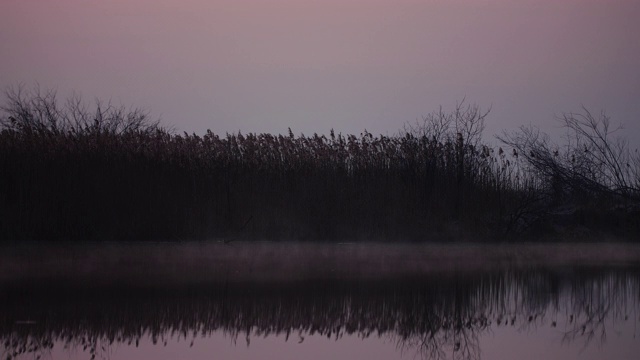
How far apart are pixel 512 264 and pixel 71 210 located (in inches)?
256

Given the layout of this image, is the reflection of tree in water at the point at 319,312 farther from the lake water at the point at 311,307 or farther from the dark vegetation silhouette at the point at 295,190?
the dark vegetation silhouette at the point at 295,190

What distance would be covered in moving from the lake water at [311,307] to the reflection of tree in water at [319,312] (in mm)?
14

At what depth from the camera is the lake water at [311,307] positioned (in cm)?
484

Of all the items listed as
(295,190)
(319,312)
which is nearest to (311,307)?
(319,312)

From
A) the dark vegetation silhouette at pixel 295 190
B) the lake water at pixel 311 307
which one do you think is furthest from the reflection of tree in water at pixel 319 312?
the dark vegetation silhouette at pixel 295 190

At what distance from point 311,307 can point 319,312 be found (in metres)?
0.20

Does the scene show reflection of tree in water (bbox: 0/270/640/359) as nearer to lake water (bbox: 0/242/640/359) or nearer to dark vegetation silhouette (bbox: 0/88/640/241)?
lake water (bbox: 0/242/640/359)

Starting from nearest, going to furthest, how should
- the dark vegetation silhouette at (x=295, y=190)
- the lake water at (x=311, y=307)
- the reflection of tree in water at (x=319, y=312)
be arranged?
the lake water at (x=311, y=307) → the reflection of tree in water at (x=319, y=312) → the dark vegetation silhouette at (x=295, y=190)

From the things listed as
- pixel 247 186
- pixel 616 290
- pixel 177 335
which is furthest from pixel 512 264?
pixel 177 335

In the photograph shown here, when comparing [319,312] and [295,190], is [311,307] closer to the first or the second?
[319,312]

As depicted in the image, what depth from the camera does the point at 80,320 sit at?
5.52 m

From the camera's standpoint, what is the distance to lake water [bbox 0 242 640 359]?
4.84m

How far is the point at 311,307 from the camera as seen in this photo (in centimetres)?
631

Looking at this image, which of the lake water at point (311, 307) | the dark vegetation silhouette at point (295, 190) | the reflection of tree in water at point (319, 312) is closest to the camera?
the lake water at point (311, 307)
